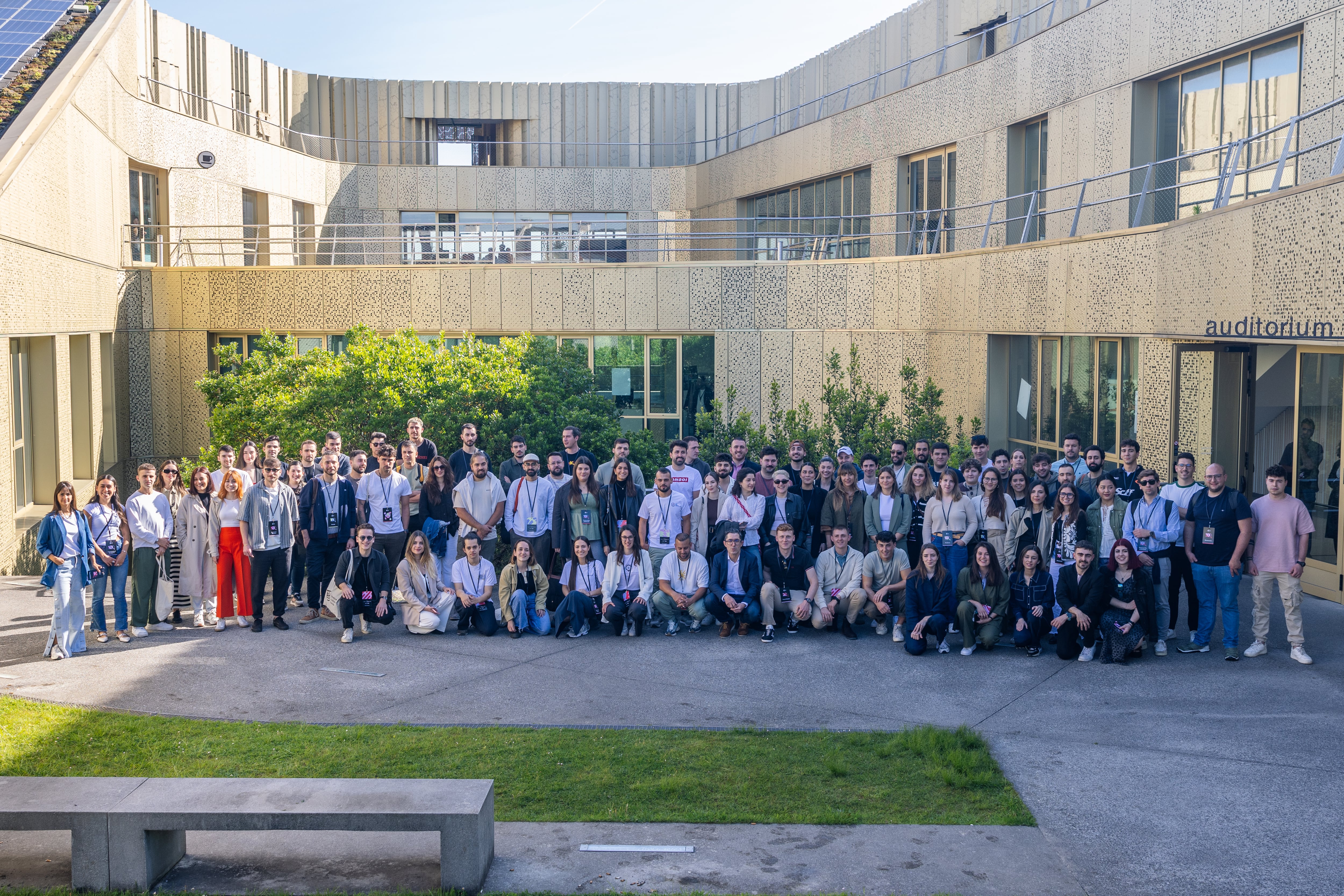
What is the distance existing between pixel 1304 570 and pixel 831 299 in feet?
31.7

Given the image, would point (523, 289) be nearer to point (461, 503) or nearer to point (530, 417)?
point (530, 417)

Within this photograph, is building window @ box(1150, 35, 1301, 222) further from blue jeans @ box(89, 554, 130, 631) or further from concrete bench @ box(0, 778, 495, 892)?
blue jeans @ box(89, 554, 130, 631)

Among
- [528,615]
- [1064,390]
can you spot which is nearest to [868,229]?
[1064,390]

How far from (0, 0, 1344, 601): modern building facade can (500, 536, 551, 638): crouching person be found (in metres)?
7.28

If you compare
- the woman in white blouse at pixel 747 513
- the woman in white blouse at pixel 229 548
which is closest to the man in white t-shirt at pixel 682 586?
the woman in white blouse at pixel 747 513

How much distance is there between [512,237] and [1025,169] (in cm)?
913

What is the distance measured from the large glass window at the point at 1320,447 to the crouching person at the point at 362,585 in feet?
32.3

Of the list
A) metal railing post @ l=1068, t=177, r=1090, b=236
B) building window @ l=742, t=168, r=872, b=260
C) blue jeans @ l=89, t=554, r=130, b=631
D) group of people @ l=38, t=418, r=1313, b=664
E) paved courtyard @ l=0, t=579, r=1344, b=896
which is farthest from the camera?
building window @ l=742, t=168, r=872, b=260

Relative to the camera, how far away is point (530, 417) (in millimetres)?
16297

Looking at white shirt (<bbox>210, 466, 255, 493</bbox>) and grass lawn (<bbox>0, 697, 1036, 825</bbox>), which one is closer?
grass lawn (<bbox>0, 697, 1036, 825</bbox>)

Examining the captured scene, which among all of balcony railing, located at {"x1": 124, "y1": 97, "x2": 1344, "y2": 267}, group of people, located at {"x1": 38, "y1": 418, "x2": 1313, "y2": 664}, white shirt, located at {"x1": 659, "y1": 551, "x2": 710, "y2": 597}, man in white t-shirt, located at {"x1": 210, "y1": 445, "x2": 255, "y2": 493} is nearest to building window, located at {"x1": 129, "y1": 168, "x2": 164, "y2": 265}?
balcony railing, located at {"x1": 124, "y1": 97, "x2": 1344, "y2": 267}

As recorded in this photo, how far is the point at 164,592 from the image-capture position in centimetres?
1245

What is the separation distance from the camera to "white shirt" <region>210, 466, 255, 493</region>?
12.7m

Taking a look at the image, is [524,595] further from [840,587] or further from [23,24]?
[23,24]
